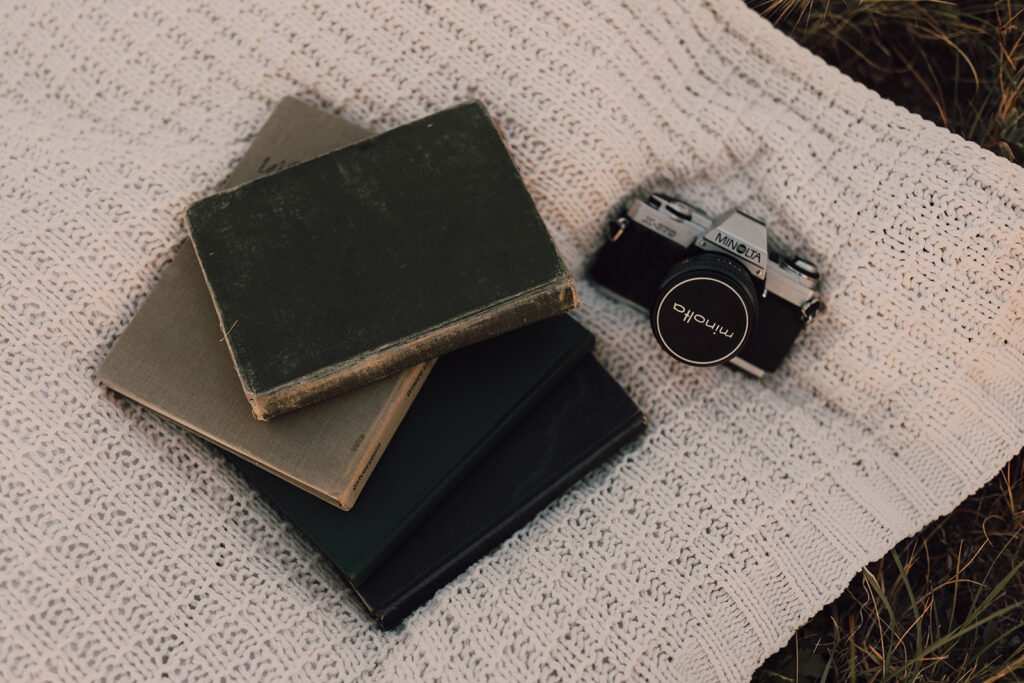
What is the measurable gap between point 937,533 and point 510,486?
594mm

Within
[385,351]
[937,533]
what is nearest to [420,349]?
[385,351]

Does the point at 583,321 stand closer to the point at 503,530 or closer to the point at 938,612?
the point at 503,530

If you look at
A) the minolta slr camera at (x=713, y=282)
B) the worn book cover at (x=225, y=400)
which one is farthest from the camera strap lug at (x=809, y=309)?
the worn book cover at (x=225, y=400)

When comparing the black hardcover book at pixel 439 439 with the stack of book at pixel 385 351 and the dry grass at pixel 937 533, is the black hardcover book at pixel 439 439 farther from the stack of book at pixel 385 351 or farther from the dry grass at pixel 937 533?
the dry grass at pixel 937 533

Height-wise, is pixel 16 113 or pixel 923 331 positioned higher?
pixel 923 331

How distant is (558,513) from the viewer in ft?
2.60

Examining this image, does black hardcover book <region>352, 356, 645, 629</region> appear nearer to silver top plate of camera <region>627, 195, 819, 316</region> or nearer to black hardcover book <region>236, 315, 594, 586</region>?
black hardcover book <region>236, 315, 594, 586</region>

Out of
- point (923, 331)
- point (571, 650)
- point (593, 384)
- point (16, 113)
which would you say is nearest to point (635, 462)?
point (593, 384)

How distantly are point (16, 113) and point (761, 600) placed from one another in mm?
1047

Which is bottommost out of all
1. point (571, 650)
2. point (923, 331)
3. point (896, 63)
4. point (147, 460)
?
point (147, 460)

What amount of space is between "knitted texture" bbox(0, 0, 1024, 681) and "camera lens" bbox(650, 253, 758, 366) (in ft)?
0.29

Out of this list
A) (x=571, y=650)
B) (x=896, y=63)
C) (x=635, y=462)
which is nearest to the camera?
(x=571, y=650)

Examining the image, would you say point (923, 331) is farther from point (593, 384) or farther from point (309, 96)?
point (309, 96)

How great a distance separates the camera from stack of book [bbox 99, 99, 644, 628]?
2.30 feet
